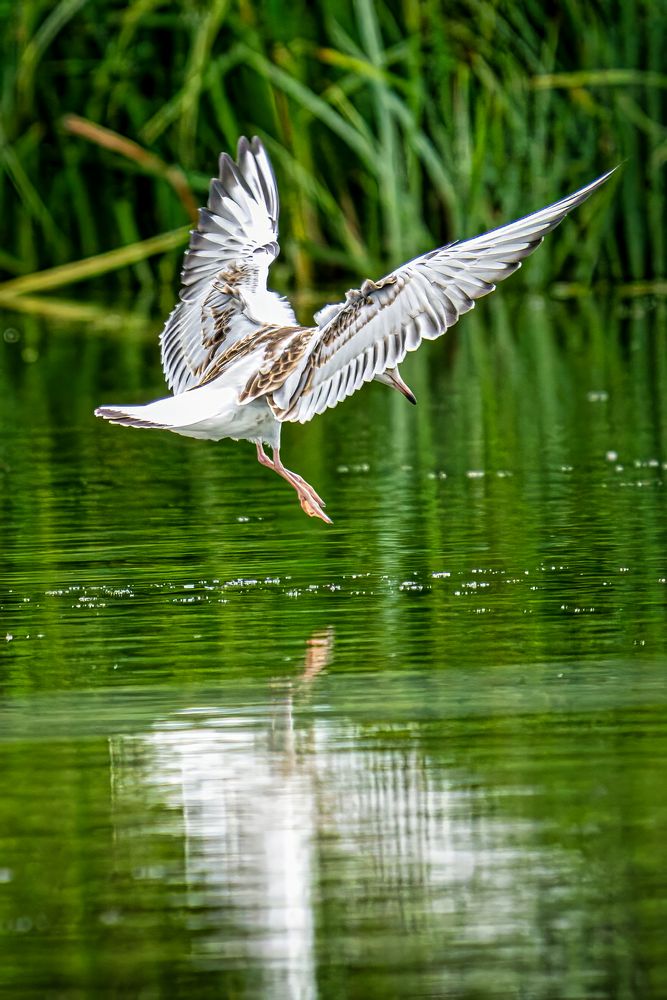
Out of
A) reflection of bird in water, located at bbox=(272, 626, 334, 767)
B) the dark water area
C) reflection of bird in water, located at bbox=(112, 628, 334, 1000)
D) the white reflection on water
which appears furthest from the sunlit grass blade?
the white reflection on water

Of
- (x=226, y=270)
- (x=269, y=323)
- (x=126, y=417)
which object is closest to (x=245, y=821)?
(x=126, y=417)

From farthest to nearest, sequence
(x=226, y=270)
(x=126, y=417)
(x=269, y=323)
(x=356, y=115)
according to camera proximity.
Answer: (x=356, y=115) → (x=226, y=270) → (x=269, y=323) → (x=126, y=417)

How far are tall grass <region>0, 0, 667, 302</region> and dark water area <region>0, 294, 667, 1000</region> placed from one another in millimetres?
8694

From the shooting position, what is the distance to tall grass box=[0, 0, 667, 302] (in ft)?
71.2

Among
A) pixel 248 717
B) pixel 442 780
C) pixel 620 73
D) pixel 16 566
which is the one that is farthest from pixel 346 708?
pixel 620 73

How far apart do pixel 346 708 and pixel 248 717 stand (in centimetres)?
30

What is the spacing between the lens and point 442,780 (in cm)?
608

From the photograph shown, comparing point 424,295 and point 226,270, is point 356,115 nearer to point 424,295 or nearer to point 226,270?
point 226,270

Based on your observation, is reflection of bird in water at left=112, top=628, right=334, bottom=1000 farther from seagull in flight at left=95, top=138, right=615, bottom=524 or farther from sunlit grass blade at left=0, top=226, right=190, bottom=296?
sunlit grass blade at left=0, top=226, right=190, bottom=296

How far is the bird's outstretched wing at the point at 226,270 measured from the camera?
446 inches

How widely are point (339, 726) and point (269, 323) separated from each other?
15.0ft

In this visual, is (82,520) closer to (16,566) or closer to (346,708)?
(16,566)

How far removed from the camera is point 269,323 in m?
11.1

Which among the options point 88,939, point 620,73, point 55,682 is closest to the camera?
point 88,939
